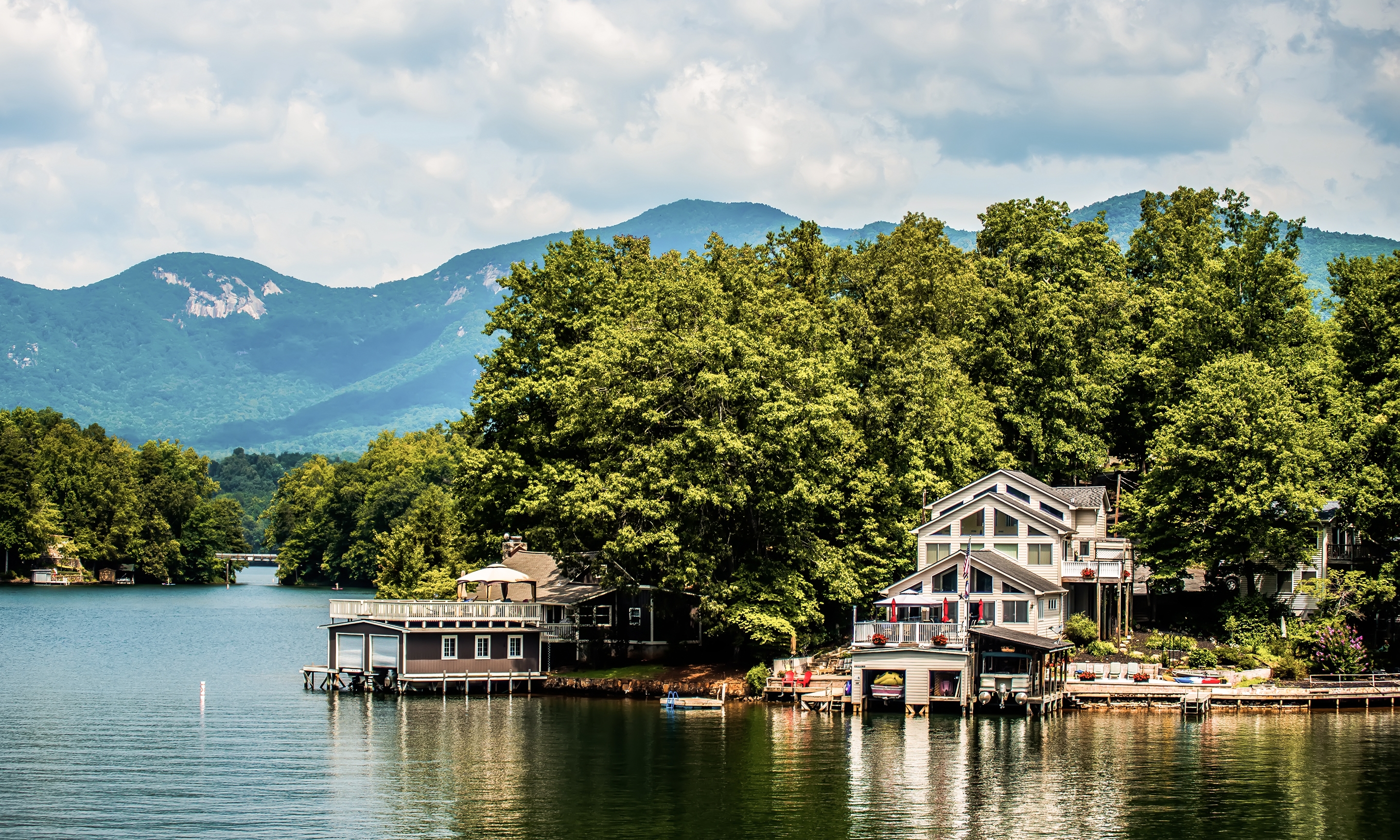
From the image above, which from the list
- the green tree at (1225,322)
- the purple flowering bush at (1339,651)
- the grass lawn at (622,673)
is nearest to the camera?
the purple flowering bush at (1339,651)

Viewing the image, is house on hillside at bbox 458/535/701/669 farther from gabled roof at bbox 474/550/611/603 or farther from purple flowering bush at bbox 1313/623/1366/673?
purple flowering bush at bbox 1313/623/1366/673

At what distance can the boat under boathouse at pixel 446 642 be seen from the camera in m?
71.9

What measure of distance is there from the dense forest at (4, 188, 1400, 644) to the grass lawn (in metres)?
4.77

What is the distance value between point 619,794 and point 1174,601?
4724 cm

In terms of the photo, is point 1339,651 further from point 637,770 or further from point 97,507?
point 97,507

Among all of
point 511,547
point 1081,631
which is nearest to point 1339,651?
point 1081,631

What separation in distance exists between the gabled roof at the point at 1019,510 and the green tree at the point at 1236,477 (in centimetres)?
594

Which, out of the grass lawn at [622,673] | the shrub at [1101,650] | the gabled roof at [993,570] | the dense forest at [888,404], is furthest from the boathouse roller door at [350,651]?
the shrub at [1101,650]

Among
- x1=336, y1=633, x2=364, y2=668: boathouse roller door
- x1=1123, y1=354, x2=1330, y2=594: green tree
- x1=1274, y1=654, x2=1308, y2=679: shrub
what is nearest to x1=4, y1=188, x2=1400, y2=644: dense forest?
x1=1123, y1=354, x2=1330, y2=594: green tree

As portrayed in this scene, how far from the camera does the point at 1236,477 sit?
244 ft

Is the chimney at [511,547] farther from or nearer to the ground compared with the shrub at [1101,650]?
farther from the ground

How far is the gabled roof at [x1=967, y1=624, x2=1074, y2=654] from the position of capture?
6569cm

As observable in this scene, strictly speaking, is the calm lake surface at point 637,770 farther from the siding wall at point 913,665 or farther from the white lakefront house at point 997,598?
the white lakefront house at point 997,598

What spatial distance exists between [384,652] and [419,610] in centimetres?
2094
